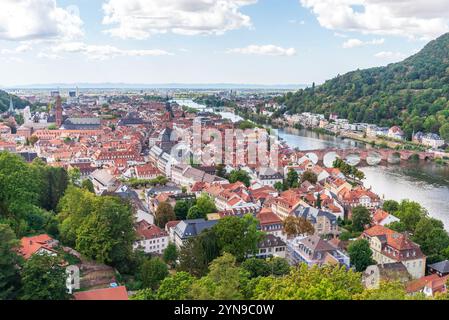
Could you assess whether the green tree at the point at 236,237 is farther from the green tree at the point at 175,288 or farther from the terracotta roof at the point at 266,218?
the green tree at the point at 175,288

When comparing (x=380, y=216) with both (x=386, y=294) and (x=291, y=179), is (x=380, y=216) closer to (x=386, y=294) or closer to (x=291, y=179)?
(x=291, y=179)

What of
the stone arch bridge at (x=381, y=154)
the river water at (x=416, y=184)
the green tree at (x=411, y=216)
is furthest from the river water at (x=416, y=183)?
the green tree at (x=411, y=216)

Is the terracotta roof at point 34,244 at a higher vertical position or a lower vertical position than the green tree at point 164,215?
higher

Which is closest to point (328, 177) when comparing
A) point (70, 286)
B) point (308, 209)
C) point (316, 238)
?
point (308, 209)

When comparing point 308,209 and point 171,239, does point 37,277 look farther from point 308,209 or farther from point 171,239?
point 308,209

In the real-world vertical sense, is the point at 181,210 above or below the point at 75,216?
below

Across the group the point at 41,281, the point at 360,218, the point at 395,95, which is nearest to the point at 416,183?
the point at 360,218
